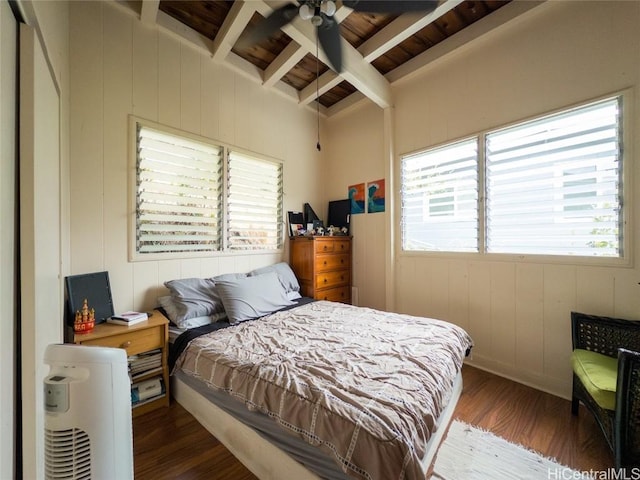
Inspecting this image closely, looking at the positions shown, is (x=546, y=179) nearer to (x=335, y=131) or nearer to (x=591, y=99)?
(x=591, y=99)

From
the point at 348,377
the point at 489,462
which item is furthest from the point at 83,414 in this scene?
the point at 489,462

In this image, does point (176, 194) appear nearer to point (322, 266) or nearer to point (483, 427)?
point (322, 266)

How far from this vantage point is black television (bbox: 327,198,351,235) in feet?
11.9

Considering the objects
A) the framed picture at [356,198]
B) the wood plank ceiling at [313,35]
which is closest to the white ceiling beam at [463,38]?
the wood plank ceiling at [313,35]

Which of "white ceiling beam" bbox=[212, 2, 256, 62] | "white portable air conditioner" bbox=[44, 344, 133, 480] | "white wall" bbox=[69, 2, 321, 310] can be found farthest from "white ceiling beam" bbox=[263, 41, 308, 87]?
"white portable air conditioner" bbox=[44, 344, 133, 480]

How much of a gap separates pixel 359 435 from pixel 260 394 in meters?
0.55

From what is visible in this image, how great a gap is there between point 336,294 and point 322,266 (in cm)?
48

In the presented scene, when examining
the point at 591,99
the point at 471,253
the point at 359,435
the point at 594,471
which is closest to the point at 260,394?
the point at 359,435

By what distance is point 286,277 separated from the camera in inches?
117

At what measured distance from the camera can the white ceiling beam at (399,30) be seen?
6.77ft

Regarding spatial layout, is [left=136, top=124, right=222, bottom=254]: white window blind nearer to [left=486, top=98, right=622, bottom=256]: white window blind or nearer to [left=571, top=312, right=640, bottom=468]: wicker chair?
[left=486, top=98, right=622, bottom=256]: white window blind

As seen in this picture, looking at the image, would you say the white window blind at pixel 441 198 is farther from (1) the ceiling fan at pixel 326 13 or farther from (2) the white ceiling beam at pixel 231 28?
(2) the white ceiling beam at pixel 231 28

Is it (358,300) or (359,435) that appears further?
(358,300)

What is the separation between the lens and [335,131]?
151 inches
